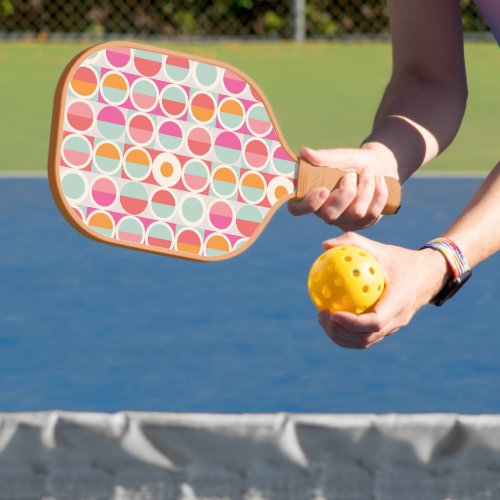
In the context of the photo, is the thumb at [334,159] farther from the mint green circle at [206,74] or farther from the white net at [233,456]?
the white net at [233,456]

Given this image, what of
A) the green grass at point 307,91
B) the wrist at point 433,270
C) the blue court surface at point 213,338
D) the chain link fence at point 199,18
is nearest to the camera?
the wrist at point 433,270

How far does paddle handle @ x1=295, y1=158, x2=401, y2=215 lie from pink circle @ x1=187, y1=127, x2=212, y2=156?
162 millimetres

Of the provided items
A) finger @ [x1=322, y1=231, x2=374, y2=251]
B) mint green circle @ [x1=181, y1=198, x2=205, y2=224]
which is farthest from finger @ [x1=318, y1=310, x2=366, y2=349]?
mint green circle @ [x1=181, y1=198, x2=205, y2=224]

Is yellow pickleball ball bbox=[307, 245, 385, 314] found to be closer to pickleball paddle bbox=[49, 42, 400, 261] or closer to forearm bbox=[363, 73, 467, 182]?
pickleball paddle bbox=[49, 42, 400, 261]

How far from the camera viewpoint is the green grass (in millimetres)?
8258

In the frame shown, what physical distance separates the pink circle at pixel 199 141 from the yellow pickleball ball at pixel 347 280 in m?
0.33

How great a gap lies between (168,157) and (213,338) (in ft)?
8.45

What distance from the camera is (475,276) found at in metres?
5.79

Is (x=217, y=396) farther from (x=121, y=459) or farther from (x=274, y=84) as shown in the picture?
(x=274, y=84)

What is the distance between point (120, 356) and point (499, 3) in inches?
101

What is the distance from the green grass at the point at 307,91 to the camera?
8258 mm

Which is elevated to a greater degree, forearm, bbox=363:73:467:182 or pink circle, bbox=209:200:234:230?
forearm, bbox=363:73:467:182

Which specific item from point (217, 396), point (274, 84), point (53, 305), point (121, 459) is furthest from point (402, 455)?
point (274, 84)

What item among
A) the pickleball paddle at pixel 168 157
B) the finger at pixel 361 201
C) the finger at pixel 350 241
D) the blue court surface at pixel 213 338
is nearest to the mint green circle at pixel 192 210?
the pickleball paddle at pixel 168 157
